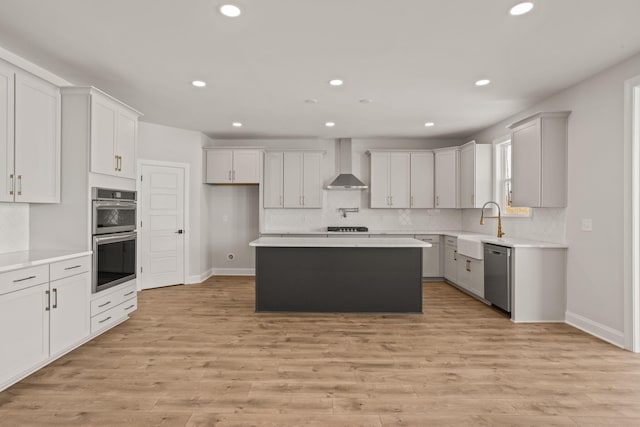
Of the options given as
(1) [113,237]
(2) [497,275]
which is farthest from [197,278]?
(2) [497,275]

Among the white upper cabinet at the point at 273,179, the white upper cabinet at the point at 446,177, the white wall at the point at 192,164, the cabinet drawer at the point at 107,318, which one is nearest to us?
the cabinet drawer at the point at 107,318

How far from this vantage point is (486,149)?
5.62 m

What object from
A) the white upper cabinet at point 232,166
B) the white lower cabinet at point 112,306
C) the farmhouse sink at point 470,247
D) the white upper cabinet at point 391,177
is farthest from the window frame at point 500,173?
the white lower cabinet at point 112,306

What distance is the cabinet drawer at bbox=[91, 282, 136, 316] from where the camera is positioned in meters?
3.34

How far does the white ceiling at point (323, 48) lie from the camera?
94.2 inches

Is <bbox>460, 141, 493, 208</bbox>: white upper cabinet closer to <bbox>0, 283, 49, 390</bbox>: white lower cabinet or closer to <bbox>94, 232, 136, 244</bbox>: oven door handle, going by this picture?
<bbox>94, 232, 136, 244</bbox>: oven door handle

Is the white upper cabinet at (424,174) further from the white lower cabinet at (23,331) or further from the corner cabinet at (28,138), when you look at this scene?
the white lower cabinet at (23,331)

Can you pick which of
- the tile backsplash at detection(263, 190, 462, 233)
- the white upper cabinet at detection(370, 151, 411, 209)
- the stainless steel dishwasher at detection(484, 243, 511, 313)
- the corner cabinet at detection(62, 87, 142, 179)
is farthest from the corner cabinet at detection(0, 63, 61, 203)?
the stainless steel dishwasher at detection(484, 243, 511, 313)

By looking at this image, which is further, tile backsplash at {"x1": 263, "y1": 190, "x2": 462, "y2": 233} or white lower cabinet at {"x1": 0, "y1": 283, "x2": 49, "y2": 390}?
tile backsplash at {"x1": 263, "y1": 190, "x2": 462, "y2": 233}

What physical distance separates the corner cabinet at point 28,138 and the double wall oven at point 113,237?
1.30 feet

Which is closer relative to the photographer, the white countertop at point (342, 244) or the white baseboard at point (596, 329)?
the white baseboard at point (596, 329)

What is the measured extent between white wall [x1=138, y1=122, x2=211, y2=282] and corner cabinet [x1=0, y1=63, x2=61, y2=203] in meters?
2.25

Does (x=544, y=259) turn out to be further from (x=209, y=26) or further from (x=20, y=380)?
(x=20, y=380)

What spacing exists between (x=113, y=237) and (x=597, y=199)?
5.17 m
